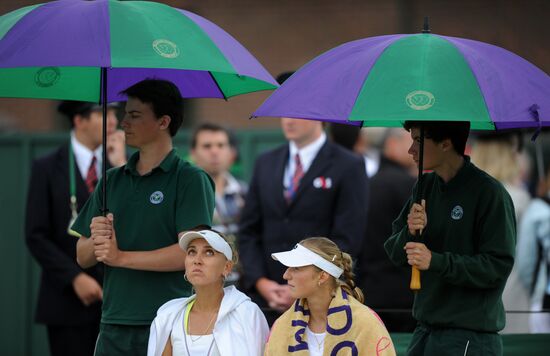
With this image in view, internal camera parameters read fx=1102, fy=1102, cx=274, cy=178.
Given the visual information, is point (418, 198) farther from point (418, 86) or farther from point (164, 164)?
point (164, 164)

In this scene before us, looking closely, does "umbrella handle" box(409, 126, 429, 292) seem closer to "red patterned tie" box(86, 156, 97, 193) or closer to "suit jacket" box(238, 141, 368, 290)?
"suit jacket" box(238, 141, 368, 290)

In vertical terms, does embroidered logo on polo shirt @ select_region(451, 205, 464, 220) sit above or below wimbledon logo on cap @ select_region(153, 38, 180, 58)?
below

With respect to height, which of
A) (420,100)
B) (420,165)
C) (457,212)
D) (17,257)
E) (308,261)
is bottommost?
(17,257)

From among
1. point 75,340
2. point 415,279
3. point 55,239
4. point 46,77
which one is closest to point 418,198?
point 415,279

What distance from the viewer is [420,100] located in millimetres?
4758

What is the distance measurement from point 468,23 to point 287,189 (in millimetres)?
8399

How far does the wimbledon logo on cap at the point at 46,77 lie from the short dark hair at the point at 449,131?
2.06 meters

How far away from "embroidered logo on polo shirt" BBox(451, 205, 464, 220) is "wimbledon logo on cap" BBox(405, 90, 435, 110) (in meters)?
0.67

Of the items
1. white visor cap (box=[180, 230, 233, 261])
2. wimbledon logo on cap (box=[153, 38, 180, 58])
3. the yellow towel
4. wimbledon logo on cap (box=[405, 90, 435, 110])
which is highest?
wimbledon logo on cap (box=[153, 38, 180, 58])

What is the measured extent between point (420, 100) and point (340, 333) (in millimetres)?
1187

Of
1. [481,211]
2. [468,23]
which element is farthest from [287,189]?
[468,23]

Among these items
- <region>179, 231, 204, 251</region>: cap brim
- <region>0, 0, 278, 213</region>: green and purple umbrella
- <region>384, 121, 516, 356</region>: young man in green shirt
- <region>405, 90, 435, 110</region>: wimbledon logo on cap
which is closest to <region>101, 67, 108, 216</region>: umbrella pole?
<region>0, 0, 278, 213</region>: green and purple umbrella

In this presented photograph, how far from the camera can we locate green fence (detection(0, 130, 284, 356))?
10.3 metres

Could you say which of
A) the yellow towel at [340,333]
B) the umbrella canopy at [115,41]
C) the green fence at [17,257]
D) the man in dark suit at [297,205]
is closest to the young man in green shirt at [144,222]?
the umbrella canopy at [115,41]
